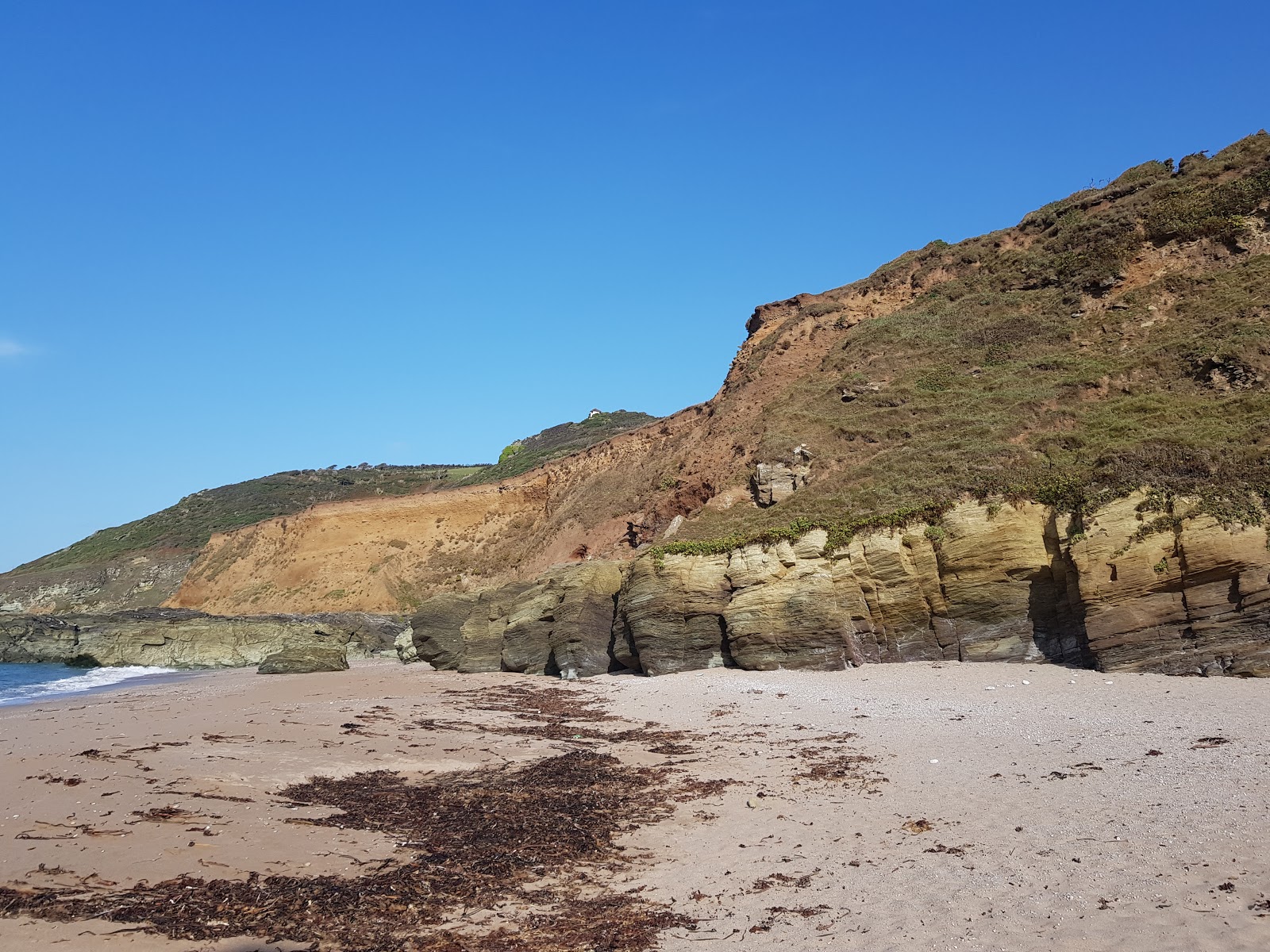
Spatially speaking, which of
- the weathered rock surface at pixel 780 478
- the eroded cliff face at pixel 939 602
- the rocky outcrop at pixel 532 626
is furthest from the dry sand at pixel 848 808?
the weathered rock surface at pixel 780 478

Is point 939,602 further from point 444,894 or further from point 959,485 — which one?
point 444,894

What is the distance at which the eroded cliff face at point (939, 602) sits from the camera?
12.8 meters

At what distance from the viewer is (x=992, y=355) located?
28375 millimetres

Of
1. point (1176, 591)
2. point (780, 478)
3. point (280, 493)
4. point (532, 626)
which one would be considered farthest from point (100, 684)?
point (280, 493)

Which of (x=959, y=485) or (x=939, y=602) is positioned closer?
(x=939, y=602)

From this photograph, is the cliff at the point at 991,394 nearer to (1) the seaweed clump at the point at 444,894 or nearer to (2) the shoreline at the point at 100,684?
(1) the seaweed clump at the point at 444,894

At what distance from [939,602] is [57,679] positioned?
87.8 ft

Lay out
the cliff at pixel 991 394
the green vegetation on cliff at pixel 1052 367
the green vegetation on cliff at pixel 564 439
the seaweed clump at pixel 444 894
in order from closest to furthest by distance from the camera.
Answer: the seaweed clump at pixel 444 894 < the green vegetation on cliff at pixel 1052 367 < the cliff at pixel 991 394 < the green vegetation on cliff at pixel 564 439

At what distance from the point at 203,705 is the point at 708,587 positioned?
10.1 meters

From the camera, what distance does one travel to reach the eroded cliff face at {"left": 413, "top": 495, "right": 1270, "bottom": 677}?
41.9 feet

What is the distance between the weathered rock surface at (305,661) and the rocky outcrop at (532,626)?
279 centimetres

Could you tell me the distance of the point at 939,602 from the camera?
16.2m

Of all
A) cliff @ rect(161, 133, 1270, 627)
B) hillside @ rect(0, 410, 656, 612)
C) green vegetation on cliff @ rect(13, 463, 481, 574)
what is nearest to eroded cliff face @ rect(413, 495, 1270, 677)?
cliff @ rect(161, 133, 1270, 627)

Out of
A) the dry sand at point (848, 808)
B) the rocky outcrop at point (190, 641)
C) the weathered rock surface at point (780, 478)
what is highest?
the weathered rock surface at point (780, 478)
